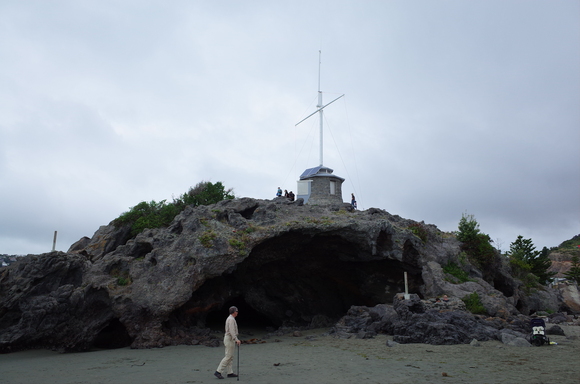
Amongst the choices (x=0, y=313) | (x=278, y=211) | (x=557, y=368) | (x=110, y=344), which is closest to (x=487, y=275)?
(x=278, y=211)

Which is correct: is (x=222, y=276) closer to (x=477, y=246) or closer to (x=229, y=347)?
(x=229, y=347)

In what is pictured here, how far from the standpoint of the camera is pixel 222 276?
2144 cm

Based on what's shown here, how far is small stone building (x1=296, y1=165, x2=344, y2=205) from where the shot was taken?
34731mm

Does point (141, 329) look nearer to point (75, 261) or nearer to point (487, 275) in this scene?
point (75, 261)

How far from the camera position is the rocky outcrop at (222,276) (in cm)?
1662

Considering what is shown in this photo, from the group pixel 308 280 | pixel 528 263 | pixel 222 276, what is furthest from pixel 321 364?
pixel 528 263

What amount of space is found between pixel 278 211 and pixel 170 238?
612 centimetres

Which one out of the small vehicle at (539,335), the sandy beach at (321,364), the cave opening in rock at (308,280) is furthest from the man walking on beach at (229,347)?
the small vehicle at (539,335)

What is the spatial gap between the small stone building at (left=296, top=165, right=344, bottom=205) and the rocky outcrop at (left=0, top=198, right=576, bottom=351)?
946cm

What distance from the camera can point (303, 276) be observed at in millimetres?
25234

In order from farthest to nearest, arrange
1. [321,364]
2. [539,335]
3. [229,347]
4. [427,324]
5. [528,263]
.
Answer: [528,263] < [427,324] < [539,335] < [321,364] < [229,347]

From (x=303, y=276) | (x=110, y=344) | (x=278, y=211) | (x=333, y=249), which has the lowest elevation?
(x=110, y=344)

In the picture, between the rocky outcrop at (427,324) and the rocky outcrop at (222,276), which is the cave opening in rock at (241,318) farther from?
the rocky outcrop at (427,324)

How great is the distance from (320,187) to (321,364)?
2396cm
